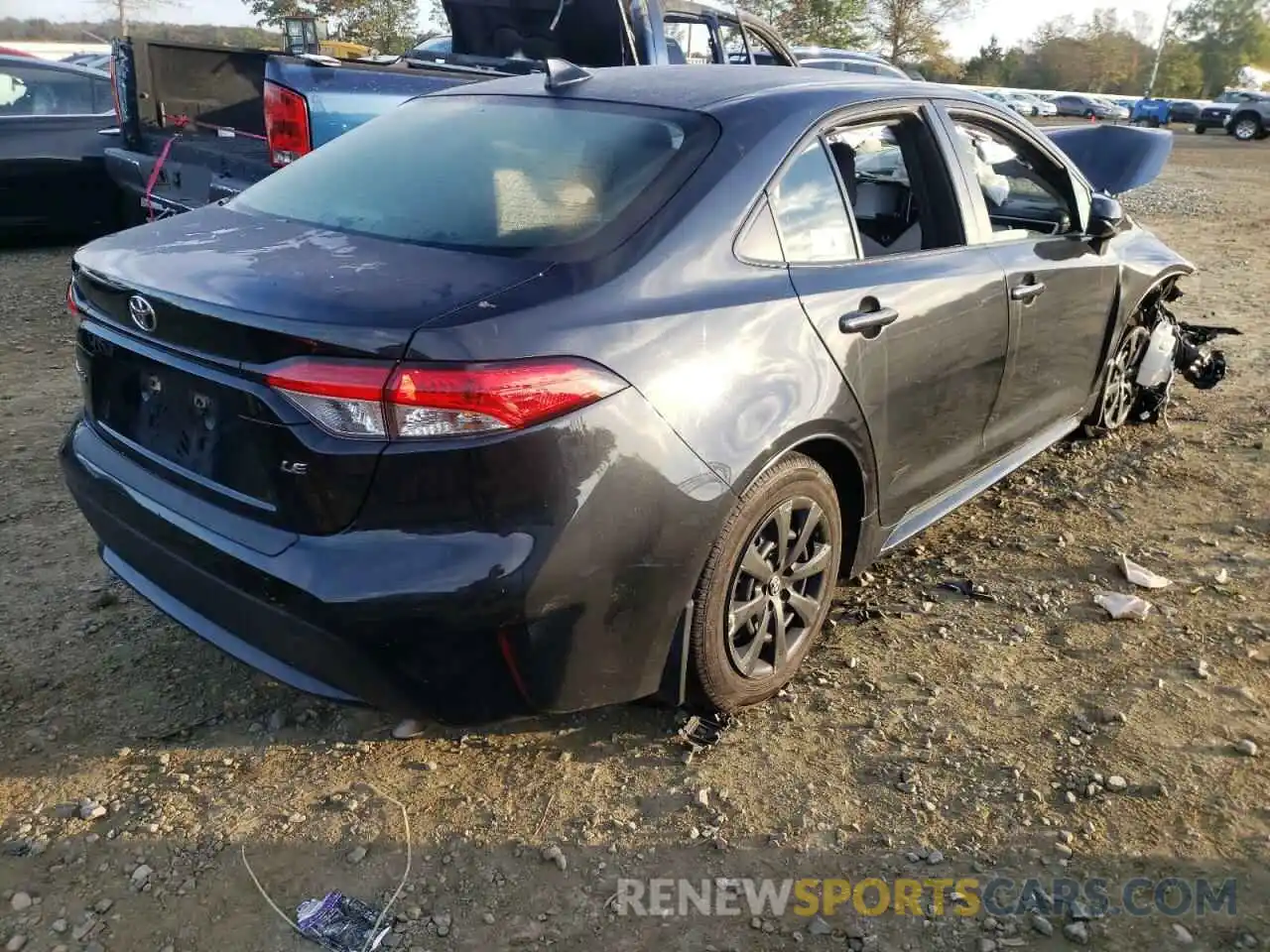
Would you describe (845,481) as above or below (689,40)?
below

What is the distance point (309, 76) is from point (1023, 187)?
364cm

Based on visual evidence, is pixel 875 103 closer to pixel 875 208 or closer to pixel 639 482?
pixel 875 208

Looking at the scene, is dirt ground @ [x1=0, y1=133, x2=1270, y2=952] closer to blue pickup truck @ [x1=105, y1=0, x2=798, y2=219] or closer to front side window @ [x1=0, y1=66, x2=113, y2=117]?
blue pickup truck @ [x1=105, y1=0, x2=798, y2=219]

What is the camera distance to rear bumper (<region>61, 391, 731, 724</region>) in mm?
2045

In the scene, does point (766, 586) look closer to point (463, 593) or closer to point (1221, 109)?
point (463, 593)

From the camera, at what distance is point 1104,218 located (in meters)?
3.92

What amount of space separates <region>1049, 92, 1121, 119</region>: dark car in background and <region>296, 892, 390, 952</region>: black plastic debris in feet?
178

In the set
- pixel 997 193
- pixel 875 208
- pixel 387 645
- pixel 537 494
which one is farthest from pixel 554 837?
pixel 997 193

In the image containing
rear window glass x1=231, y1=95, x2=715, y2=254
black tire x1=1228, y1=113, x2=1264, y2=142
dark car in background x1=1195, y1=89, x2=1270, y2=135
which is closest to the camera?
rear window glass x1=231, y1=95, x2=715, y2=254

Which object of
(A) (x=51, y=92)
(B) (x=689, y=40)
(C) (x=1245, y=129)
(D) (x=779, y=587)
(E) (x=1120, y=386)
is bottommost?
(D) (x=779, y=587)

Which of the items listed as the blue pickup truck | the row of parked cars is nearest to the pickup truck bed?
the blue pickup truck

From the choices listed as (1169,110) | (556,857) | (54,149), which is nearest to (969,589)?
(556,857)

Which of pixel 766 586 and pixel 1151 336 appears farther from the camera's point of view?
pixel 1151 336

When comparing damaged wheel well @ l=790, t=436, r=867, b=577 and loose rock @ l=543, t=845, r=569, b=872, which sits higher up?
damaged wheel well @ l=790, t=436, r=867, b=577
